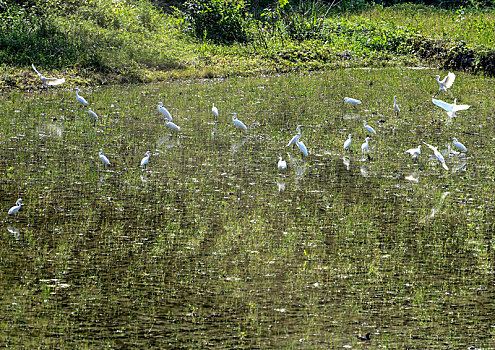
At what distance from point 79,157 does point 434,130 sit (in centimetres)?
541

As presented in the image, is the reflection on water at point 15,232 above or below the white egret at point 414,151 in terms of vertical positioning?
above

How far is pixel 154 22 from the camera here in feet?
53.2

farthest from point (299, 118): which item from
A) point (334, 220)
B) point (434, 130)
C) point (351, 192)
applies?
point (334, 220)

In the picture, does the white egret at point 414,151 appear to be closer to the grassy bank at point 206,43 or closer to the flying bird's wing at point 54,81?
the flying bird's wing at point 54,81

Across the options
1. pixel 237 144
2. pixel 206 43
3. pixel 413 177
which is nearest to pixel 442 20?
pixel 206 43

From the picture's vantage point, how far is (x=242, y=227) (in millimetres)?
6695

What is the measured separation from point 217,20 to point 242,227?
1048 centimetres

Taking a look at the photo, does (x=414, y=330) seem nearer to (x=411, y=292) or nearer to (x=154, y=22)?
(x=411, y=292)

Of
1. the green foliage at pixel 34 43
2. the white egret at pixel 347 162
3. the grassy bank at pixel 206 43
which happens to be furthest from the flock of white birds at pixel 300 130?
the grassy bank at pixel 206 43

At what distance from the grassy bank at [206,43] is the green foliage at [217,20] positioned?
5 cm

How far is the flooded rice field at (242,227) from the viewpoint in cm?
485

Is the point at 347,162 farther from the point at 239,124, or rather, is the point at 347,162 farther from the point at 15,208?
the point at 15,208

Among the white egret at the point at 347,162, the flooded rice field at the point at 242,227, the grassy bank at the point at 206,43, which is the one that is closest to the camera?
the flooded rice field at the point at 242,227

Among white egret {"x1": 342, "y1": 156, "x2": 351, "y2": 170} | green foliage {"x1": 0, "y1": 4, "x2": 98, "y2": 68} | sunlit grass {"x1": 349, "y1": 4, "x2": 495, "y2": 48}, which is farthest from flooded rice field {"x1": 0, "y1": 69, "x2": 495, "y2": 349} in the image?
sunlit grass {"x1": 349, "y1": 4, "x2": 495, "y2": 48}
